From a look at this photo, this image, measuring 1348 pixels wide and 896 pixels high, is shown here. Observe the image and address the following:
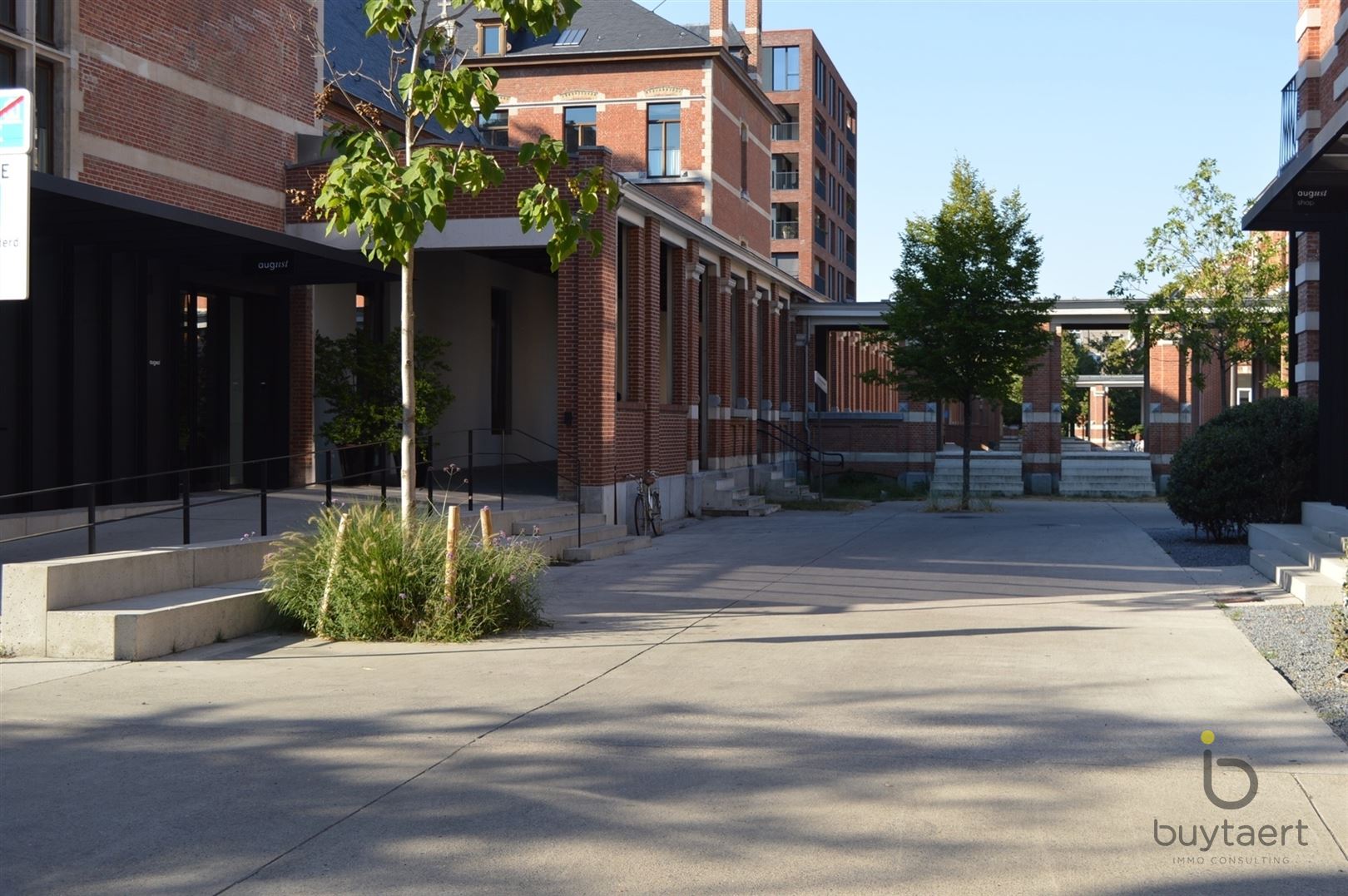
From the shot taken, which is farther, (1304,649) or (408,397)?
(408,397)

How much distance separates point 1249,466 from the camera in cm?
1803

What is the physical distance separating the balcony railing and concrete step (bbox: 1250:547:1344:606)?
346 inches

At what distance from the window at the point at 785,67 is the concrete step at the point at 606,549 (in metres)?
46.6

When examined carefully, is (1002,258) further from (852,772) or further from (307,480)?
(852,772)

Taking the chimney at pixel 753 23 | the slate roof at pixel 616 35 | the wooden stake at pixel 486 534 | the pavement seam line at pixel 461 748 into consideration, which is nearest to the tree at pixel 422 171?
the wooden stake at pixel 486 534

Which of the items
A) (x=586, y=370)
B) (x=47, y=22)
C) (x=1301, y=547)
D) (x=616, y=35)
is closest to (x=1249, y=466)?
(x=1301, y=547)

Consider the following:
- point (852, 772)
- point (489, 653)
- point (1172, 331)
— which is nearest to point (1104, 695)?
point (852, 772)

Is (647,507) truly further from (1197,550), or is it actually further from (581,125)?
(581,125)

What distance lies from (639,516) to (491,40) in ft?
70.2

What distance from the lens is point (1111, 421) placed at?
7625 cm

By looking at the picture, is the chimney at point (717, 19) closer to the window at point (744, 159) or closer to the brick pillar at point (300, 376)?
the window at point (744, 159)

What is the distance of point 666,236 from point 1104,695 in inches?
731

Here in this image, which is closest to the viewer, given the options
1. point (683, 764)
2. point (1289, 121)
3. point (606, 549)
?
point (683, 764)

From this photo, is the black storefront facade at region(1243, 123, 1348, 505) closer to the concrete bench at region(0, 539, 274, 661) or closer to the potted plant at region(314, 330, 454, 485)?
the potted plant at region(314, 330, 454, 485)
